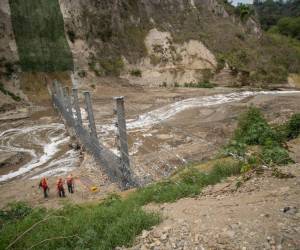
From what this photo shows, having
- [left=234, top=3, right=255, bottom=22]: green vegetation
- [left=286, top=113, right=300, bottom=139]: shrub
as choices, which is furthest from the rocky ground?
[left=234, top=3, right=255, bottom=22]: green vegetation

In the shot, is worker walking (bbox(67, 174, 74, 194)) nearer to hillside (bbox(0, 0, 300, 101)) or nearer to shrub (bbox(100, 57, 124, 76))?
hillside (bbox(0, 0, 300, 101))

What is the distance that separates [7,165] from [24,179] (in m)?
2.19

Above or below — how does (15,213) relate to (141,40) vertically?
below

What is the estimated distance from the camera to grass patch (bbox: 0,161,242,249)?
4.36 m

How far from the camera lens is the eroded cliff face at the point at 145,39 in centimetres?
3222

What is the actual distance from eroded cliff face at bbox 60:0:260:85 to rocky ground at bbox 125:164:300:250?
90.7 feet

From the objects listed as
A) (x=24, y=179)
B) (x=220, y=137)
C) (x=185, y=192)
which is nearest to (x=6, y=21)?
(x=24, y=179)

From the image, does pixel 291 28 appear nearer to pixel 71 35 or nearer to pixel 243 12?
pixel 243 12

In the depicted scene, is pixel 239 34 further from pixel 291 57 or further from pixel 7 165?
pixel 7 165

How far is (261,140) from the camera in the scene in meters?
8.99

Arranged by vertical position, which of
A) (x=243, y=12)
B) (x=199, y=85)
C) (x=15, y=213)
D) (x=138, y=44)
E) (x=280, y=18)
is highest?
(x=280, y=18)

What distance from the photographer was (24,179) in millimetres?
12766

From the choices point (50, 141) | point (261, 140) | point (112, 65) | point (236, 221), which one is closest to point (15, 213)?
point (236, 221)

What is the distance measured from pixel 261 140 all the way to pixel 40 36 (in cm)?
2593
